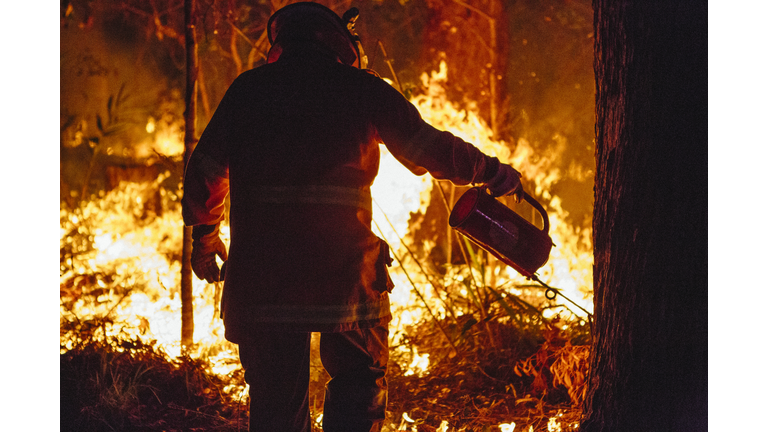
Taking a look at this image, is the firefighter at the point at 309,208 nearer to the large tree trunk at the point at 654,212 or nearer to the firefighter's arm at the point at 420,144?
the firefighter's arm at the point at 420,144

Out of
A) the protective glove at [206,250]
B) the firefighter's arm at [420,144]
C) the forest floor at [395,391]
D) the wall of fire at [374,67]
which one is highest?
the wall of fire at [374,67]

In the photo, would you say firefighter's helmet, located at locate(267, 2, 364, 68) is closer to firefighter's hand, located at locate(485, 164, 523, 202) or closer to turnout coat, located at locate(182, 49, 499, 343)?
turnout coat, located at locate(182, 49, 499, 343)

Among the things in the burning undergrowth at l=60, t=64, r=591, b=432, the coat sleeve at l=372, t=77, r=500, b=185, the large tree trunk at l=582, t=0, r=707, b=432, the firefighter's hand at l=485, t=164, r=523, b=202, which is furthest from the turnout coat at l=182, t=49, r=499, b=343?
the burning undergrowth at l=60, t=64, r=591, b=432

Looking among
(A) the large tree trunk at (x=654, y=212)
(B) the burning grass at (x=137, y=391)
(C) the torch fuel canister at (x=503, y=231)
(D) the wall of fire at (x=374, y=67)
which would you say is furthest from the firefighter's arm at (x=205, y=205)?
(D) the wall of fire at (x=374, y=67)

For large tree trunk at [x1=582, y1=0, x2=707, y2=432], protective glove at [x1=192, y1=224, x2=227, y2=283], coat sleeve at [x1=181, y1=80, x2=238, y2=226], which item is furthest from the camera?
protective glove at [x1=192, y1=224, x2=227, y2=283]

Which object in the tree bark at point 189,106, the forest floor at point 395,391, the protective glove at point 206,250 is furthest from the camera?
the tree bark at point 189,106

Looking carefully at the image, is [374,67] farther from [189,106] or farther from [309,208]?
[309,208]

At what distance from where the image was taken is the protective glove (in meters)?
2.40

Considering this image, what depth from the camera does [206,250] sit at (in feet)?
8.00

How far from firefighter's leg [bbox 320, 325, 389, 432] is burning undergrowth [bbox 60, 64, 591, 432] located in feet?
2.61

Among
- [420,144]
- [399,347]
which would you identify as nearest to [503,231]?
[420,144]

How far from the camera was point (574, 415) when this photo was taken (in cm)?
270

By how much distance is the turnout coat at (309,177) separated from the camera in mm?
1990

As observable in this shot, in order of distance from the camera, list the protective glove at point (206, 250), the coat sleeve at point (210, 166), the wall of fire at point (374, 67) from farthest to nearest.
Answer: the wall of fire at point (374, 67) < the protective glove at point (206, 250) < the coat sleeve at point (210, 166)
